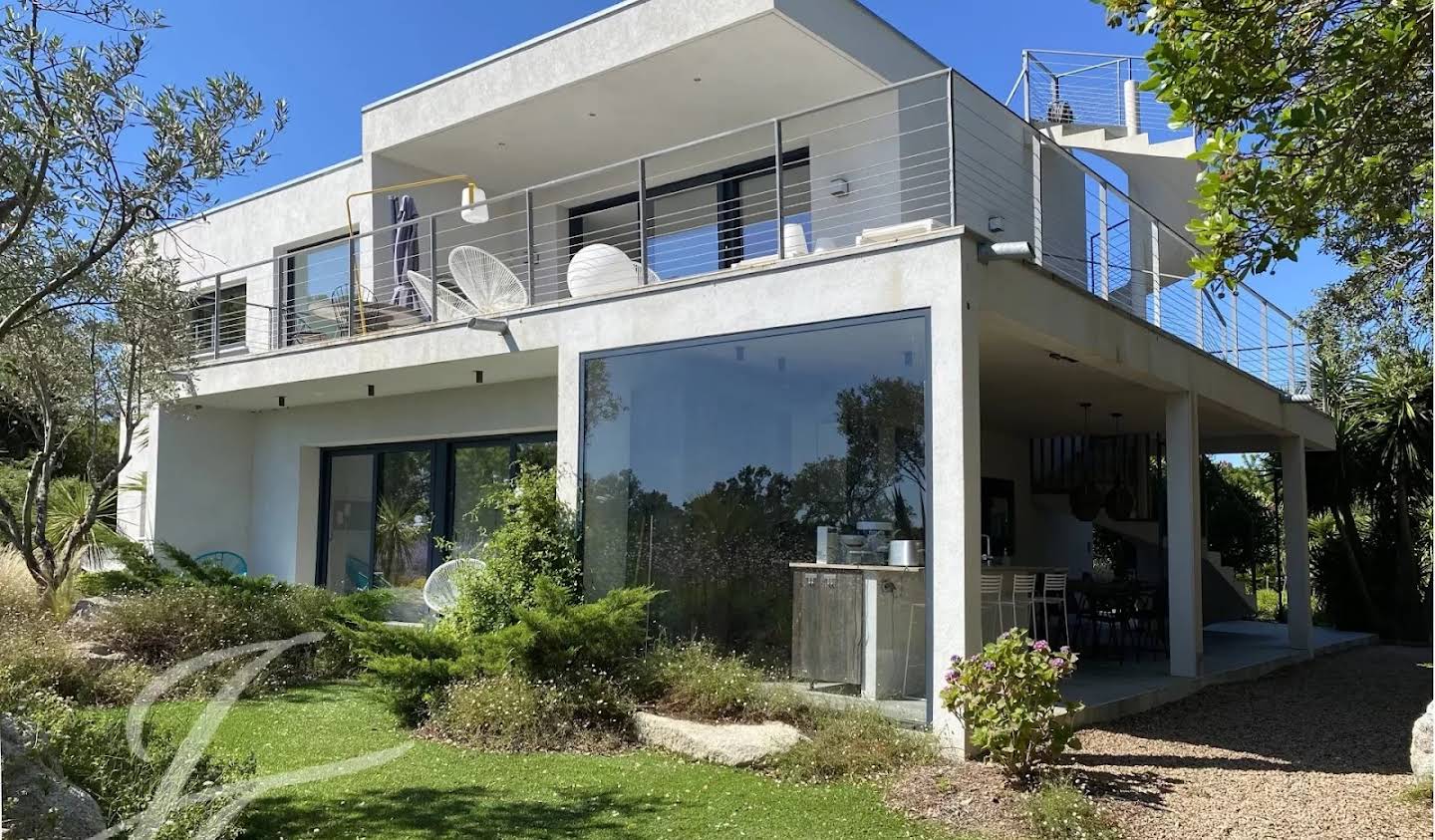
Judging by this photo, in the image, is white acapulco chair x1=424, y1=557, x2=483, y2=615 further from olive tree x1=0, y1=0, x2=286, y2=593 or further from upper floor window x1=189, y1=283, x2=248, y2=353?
upper floor window x1=189, y1=283, x2=248, y2=353

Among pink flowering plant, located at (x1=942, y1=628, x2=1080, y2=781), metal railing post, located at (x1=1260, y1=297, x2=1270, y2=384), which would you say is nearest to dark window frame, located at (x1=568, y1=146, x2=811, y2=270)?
pink flowering plant, located at (x1=942, y1=628, x2=1080, y2=781)

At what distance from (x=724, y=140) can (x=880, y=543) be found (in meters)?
6.96

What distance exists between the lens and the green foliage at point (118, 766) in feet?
16.0

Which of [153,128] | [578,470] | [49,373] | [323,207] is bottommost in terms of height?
[578,470]

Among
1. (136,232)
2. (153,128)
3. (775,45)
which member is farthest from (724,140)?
(153,128)

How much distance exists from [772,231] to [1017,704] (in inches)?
282

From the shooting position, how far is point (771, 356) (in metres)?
8.81

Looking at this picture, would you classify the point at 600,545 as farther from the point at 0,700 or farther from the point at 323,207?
the point at 323,207

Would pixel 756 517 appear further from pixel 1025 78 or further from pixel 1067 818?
pixel 1025 78

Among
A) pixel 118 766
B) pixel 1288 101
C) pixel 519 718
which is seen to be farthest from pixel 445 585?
pixel 1288 101

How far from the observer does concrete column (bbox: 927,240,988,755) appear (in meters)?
7.40

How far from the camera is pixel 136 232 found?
7656mm

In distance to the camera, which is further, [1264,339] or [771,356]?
[1264,339]

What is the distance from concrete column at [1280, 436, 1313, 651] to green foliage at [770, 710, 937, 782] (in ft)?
30.5
